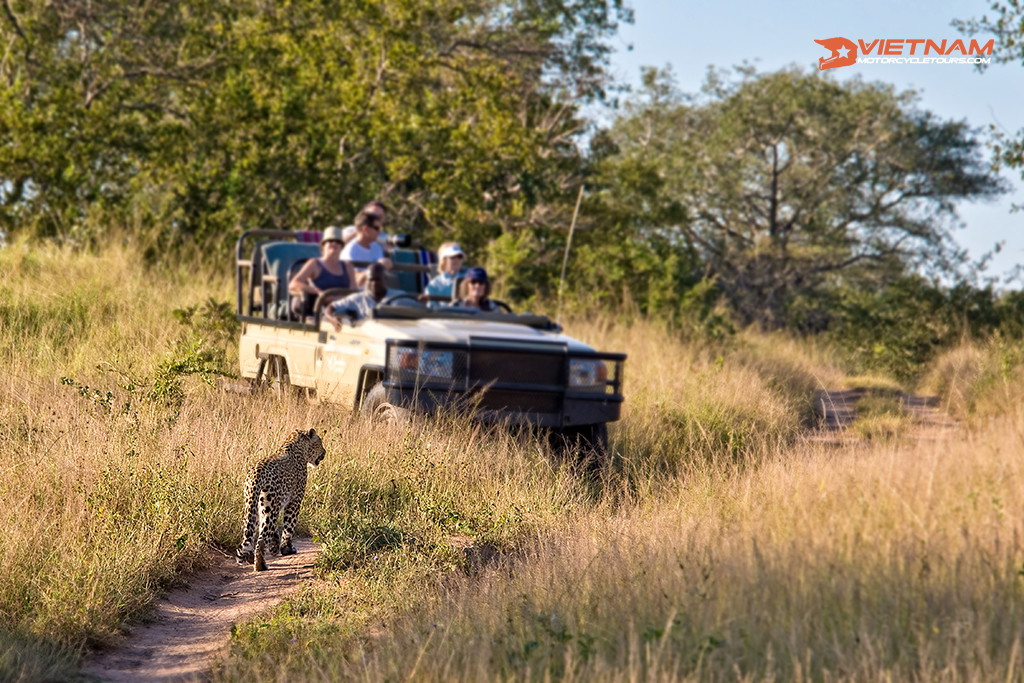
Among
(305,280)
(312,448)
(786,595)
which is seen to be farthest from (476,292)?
(786,595)

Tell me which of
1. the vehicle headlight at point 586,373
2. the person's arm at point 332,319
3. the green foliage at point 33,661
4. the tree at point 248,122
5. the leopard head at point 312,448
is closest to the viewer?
the green foliage at point 33,661

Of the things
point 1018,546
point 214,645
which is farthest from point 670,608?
point 214,645

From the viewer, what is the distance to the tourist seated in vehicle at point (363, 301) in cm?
871

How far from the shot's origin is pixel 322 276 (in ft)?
31.3

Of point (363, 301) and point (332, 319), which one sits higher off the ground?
point (363, 301)

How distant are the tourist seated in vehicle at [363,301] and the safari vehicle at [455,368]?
52mm

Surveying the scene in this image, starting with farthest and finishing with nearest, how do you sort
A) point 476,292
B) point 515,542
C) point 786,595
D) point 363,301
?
point 476,292 → point 363,301 → point 515,542 → point 786,595

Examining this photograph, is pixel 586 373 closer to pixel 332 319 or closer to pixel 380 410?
pixel 380 410

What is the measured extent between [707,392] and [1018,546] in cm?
722

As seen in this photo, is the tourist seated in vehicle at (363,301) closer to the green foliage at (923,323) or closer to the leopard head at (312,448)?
the leopard head at (312,448)

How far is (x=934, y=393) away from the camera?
47.6 ft

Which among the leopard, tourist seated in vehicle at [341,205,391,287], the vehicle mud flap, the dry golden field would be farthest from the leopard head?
tourist seated in vehicle at [341,205,391,287]

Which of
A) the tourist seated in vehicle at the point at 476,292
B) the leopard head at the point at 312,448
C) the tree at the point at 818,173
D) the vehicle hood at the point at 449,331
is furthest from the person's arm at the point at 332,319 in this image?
the tree at the point at 818,173

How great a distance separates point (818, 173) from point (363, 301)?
24.1 m
